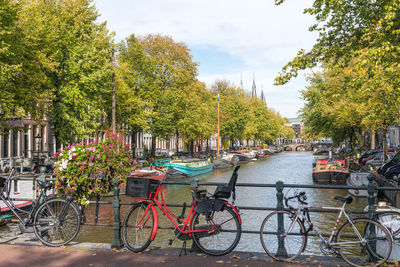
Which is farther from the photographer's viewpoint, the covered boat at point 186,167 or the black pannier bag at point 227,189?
the covered boat at point 186,167

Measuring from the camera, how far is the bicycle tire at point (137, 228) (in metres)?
6.61

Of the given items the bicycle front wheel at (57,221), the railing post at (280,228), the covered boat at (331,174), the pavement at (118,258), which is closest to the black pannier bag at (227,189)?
the railing post at (280,228)

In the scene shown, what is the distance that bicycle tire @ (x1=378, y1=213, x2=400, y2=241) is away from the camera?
587cm

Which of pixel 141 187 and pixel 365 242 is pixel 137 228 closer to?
pixel 141 187

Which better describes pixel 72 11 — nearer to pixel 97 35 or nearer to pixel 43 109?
pixel 97 35

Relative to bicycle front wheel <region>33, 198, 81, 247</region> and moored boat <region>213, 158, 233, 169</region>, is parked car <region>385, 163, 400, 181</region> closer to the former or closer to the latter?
bicycle front wheel <region>33, 198, 81, 247</region>

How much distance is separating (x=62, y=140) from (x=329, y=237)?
961 inches

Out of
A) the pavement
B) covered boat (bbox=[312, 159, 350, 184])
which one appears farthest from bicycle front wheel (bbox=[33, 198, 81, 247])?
covered boat (bbox=[312, 159, 350, 184])

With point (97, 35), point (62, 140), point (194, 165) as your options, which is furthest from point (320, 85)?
point (62, 140)

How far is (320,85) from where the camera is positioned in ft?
134

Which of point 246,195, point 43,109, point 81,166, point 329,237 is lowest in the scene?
point 246,195

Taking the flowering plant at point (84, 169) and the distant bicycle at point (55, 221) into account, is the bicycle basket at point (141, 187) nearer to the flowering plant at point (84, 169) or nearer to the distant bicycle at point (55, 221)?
the distant bicycle at point (55, 221)

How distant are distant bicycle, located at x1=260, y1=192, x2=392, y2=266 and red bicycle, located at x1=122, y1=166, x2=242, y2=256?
1.84 ft

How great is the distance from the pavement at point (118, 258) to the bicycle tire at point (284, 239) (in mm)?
133
